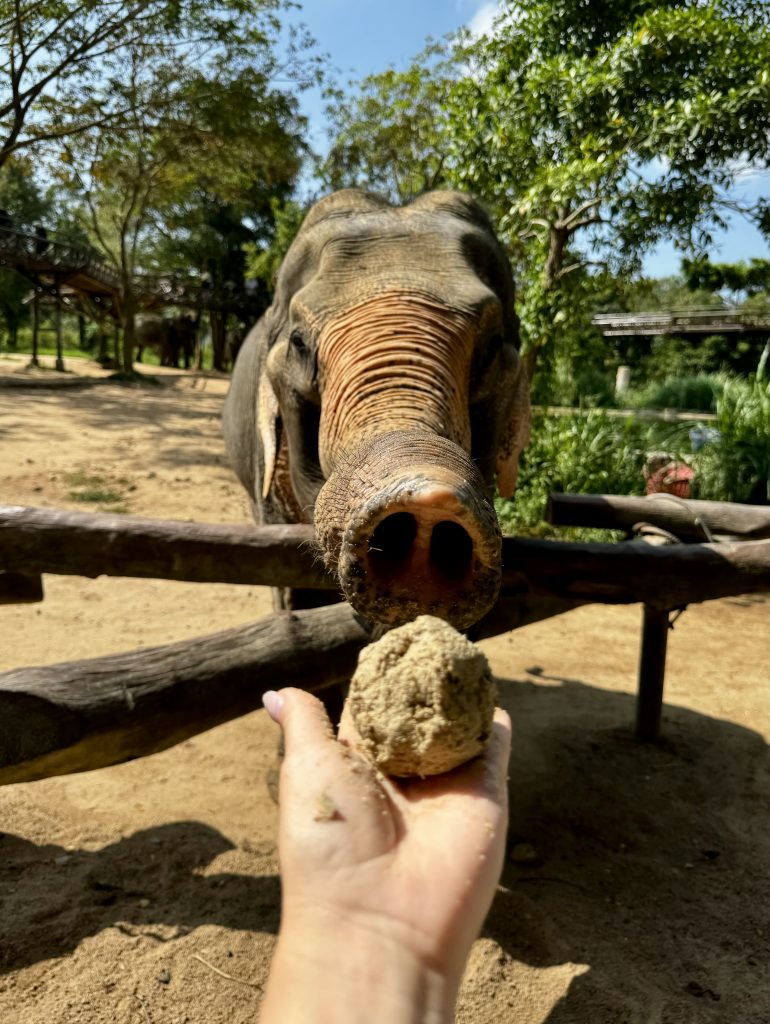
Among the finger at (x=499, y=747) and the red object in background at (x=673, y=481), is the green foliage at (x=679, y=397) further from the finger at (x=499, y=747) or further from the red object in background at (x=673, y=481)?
the finger at (x=499, y=747)

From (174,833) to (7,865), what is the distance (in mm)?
642

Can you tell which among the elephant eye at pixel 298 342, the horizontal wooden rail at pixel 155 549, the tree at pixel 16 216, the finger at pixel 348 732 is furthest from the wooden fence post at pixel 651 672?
the tree at pixel 16 216

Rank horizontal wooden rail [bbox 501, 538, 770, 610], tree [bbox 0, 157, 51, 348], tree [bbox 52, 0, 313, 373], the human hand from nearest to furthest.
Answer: the human hand → horizontal wooden rail [bbox 501, 538, 770, 610] → tree [bbox 52, 0, 313, 373] → tree [bbox 0, 157, 51, 348]

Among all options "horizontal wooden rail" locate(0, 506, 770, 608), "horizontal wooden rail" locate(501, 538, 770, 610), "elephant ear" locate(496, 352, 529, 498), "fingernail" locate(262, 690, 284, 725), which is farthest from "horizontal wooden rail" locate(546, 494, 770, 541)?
"fingernail" locate(262, 690, 284, 725)

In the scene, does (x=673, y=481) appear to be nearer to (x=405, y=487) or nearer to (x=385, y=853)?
(x=405, y=487)

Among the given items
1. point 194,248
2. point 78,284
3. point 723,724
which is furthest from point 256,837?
point 194,248

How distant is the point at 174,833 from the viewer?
324 cm

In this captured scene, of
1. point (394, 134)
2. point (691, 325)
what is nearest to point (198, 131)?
point (394, 134)

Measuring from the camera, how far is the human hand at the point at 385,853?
1.04 meters

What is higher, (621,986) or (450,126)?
(450,126)

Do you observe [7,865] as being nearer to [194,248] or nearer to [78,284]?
[78,284]

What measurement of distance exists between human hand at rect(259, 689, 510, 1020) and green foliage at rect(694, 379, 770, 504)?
28.5ft

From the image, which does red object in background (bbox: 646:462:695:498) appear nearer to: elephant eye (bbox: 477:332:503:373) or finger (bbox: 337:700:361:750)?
elephant eye (bbox: 477:332:503:373)

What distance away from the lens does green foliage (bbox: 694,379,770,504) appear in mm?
9023
